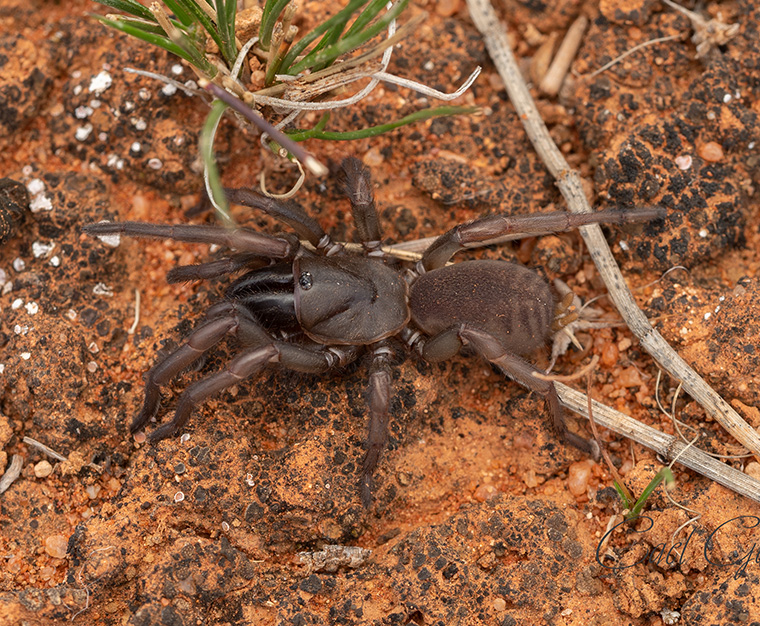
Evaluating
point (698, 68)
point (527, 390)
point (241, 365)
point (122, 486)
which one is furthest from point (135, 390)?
point (698, 68)

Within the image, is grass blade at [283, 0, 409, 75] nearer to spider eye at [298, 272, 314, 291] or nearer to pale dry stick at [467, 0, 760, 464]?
spider eye at [298, 272, 314, 291]

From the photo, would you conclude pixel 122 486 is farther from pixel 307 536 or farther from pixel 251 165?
pixel 251 165

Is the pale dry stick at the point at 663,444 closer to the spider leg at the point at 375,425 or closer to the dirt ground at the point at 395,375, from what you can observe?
the dirt ground at the point at 395,375

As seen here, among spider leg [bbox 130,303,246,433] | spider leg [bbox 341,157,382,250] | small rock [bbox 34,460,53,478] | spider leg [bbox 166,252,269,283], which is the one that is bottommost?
small rock [bbox 34,460,53,478]

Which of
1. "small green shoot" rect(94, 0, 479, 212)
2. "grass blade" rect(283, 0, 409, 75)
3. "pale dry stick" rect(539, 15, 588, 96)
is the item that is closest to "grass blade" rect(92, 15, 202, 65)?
"small green shoot" rect(94, 0, 479, 212)

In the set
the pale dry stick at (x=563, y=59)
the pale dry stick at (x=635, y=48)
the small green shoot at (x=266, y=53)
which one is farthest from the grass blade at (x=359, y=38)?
the pale dry stick at (x=635, y=48)

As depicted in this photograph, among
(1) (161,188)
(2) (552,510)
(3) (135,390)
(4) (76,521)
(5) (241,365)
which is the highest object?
(1) (161,188)
